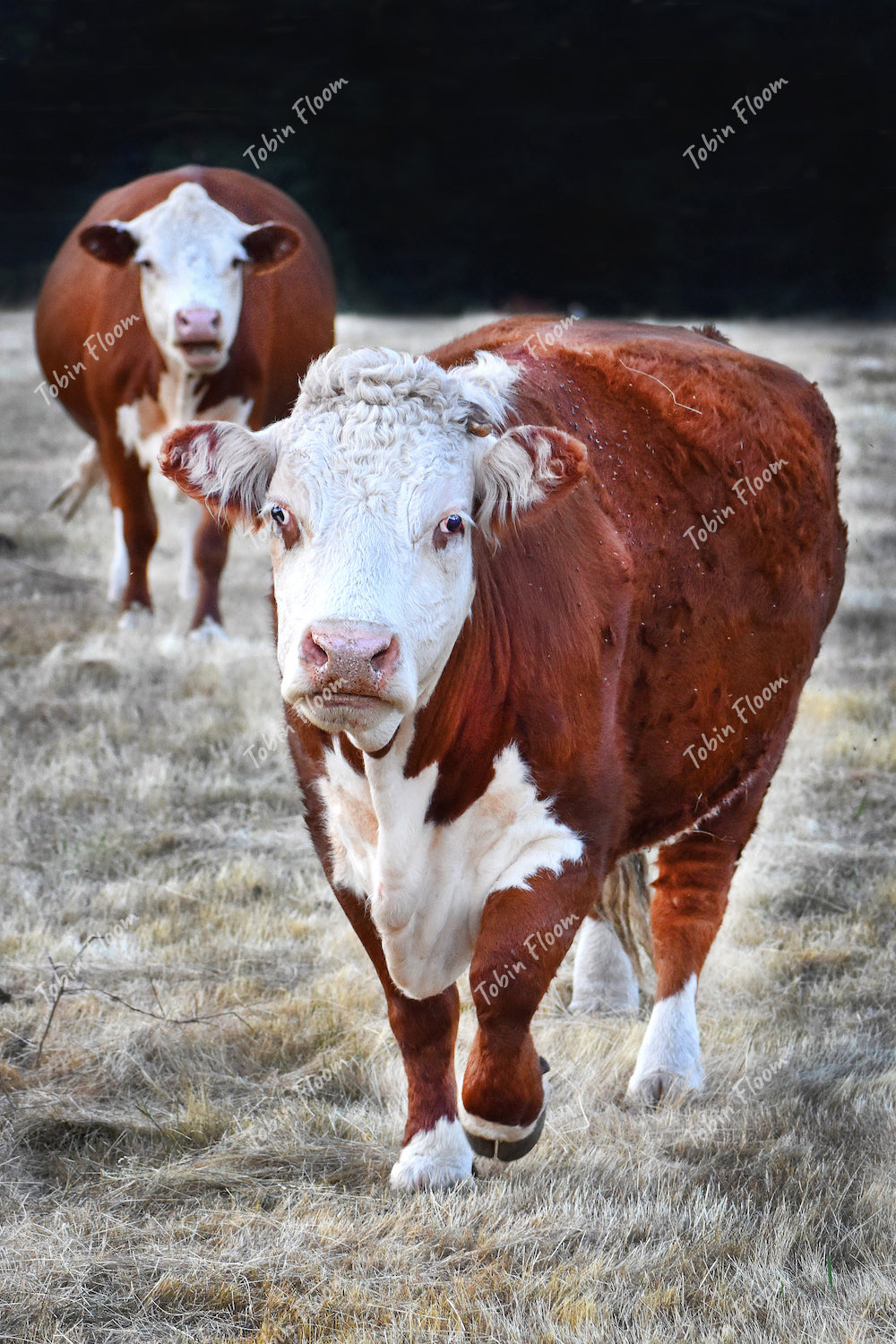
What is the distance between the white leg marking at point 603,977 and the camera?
4203 millimetres

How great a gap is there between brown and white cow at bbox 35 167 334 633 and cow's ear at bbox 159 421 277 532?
4467mm

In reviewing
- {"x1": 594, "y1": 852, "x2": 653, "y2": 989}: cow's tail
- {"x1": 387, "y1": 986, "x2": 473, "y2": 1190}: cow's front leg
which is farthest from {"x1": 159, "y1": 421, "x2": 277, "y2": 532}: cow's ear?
{"x1": 594, "y1": 852, "x2": 653, "y2": 989}: cow's tail

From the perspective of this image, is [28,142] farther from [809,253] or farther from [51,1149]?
[51,1149]

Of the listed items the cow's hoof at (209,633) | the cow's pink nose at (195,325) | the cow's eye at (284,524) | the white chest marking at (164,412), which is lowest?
the cow's hoof at (209,633)

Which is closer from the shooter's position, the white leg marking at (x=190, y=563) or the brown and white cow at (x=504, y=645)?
the brown and white cow at (x=504, y=645)

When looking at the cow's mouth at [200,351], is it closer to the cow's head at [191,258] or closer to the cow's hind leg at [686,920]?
the cow's head at [191,258]

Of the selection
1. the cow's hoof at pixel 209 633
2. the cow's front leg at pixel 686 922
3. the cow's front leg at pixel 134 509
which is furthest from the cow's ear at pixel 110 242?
the cow's front leg at pixel 686 922

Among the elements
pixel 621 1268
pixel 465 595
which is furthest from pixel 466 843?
pixel 621 1268

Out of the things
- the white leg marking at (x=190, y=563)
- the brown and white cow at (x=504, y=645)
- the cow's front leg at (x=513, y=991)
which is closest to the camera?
the brown and white cow at (x=504, y=645)

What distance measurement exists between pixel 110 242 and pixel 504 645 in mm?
5641

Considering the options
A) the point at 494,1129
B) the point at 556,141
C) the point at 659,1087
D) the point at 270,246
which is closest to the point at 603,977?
the point at 659,1087

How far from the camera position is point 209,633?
778cm

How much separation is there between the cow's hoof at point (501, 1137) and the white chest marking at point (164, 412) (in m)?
5.38

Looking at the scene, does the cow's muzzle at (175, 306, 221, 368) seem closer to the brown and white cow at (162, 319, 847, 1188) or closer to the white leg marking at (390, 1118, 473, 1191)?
the brown and white cow at (162, 319, 847, 1188)
